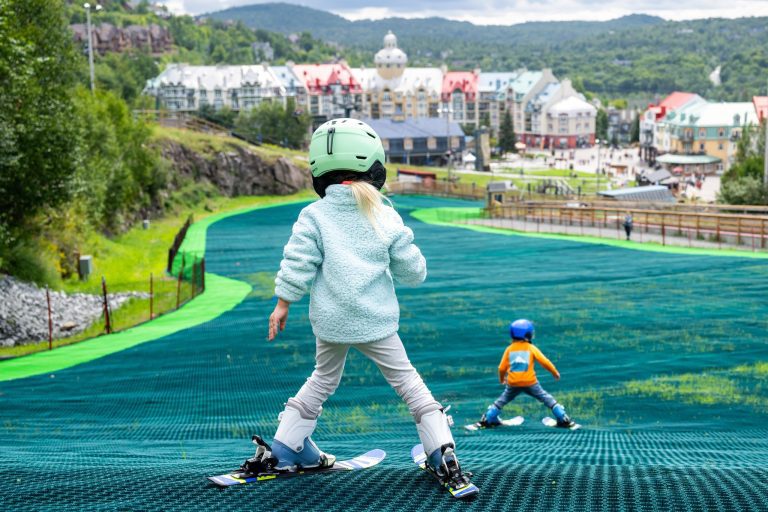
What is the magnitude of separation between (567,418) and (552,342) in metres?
4.53

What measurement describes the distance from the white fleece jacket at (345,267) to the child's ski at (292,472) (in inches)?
33.9

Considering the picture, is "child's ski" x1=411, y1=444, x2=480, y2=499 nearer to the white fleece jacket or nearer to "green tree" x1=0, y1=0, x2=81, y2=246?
→ the white fleece jacket

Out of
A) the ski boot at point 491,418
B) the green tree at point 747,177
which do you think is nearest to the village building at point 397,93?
the green tree at point 747,177

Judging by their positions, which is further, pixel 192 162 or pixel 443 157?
pixel 443 157

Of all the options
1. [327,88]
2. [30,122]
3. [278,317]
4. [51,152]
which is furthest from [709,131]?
[278,317]

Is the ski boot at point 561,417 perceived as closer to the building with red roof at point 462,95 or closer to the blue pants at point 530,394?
the blue pants at point 530,394

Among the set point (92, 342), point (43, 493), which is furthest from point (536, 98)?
point (43, 493)

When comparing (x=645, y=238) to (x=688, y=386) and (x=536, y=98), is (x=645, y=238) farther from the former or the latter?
(x=536, y=98)

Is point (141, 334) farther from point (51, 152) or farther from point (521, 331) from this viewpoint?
point (521, 331)

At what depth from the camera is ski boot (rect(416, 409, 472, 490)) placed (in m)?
4.94

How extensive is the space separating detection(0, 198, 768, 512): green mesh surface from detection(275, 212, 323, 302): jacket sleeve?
3.54 ft

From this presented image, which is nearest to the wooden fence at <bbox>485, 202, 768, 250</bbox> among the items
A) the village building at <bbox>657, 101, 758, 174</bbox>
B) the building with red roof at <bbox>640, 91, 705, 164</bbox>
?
the village building at <bbox>657, 101, 758, 174</bbox>

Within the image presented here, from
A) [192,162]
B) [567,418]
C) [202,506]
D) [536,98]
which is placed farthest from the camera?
[536,98]

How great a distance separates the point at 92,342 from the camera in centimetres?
1616
